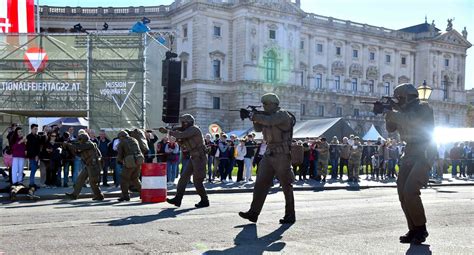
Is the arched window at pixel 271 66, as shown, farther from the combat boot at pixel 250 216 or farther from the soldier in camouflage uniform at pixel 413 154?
the soldier in camouflage uniform at pixel 413 154

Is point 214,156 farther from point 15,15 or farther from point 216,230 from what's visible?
point 216,230

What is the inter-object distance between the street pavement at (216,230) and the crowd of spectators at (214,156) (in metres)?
3.56

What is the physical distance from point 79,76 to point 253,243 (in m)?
17.0

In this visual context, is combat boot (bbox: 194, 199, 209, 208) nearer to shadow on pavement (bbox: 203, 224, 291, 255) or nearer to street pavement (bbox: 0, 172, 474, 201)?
shadow on pavement (bbox: 203, 224, 291, 255)

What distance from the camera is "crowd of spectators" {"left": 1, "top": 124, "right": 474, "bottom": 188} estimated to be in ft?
58.5

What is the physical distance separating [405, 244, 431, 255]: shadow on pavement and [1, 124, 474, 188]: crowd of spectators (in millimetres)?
6725

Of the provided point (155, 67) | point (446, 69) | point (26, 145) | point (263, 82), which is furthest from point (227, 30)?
point (26, 145)

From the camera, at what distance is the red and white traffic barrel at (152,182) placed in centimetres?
1380

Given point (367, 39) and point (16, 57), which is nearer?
point (16, 57)

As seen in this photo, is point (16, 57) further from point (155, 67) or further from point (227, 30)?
point (227, 30)

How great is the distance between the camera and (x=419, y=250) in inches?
292

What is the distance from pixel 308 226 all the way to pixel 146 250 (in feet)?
10.4

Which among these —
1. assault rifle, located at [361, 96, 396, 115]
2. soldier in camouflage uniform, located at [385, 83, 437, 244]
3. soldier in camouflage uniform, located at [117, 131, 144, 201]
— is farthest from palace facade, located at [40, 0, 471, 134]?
soldier in camouflage uniform, located at [385, 83, 437, 244]

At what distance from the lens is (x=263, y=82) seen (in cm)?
7338
